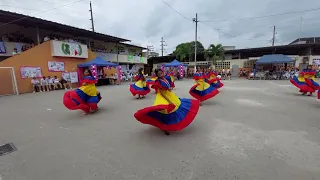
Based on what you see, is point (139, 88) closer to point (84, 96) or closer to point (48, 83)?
point (84, 96)

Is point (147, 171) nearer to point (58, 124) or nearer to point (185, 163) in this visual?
point (185, 163)

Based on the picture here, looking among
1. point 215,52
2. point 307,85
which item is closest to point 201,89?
point 307,85

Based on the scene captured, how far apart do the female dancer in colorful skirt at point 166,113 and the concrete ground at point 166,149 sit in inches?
10.7

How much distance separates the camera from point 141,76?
802 centimetres

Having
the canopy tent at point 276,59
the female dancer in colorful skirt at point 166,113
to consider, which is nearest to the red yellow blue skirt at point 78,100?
the female dancer in colorful skirt at point 166,113

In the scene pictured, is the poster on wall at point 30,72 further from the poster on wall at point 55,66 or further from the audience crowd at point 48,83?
the poster on wall at point 55,66

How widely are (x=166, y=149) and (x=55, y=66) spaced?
1390 centimetres

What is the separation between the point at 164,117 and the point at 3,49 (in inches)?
578

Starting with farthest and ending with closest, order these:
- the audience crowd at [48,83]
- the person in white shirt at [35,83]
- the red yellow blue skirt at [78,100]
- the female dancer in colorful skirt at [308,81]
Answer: the audience crowd at [48,83], the person in white shirt at [35,83], the female dancer in colorful skirt at [308,81], the red yellow blue skirt at [78,100]

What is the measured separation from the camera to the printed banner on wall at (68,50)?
1328cm

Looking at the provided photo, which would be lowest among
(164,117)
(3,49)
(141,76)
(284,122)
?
(284,122)

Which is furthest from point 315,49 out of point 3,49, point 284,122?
point 3,49

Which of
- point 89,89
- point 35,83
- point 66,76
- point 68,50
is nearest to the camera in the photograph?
point 89,89

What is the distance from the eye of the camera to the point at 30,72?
39.5ft
